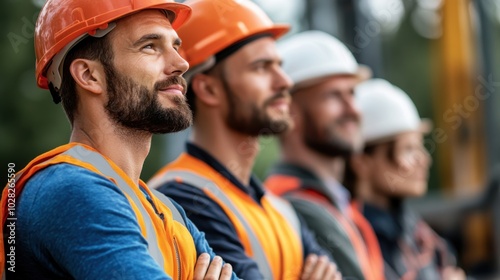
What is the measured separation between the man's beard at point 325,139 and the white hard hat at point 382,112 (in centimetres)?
96

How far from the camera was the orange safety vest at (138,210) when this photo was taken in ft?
6.73

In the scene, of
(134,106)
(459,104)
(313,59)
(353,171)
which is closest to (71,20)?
(134,106)

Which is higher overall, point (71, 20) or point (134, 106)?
point (71, 20)

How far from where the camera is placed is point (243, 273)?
2.77 meters

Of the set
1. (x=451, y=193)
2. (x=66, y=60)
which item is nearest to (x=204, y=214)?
(x=66, y=60)

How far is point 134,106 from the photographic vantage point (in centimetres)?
216

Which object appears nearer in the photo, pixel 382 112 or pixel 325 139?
pixel 325 139

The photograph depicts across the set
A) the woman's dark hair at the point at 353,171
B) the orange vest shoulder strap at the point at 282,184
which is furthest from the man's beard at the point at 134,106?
the woman's dark hair at the point at 353,171

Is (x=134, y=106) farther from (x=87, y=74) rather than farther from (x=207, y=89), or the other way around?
(x=207, y=89)

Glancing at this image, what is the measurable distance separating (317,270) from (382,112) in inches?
112

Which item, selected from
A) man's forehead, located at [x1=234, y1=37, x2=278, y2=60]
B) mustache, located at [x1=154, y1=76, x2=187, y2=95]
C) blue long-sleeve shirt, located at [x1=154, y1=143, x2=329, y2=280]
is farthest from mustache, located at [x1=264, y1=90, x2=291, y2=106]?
mustache, located at [x1=154, y1=76, x2=187, y2=95]

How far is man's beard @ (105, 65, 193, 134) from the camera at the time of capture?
2.16 meters

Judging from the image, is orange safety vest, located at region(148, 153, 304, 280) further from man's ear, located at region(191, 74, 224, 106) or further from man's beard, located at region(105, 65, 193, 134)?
man's beard, located at region(105, 65, 193, 134)

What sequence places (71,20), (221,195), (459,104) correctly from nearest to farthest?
(71,20) < (221,195) < (459,104)
